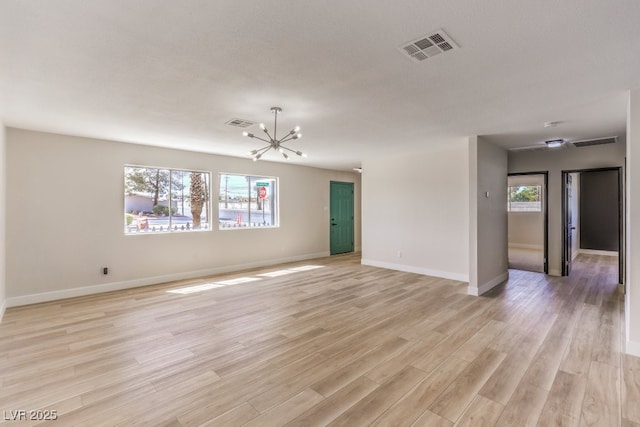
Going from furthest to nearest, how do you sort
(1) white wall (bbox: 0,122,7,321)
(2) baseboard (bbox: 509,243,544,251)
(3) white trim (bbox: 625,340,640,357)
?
(2) baseboard (bbox: 509,243,544,251)
(1) white wall (bbox: 0,122,7,321)
(3) white trim (bbox: 625,340,640,357)

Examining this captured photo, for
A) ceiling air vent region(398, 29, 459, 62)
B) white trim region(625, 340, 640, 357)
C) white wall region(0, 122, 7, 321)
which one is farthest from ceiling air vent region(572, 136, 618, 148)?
white wall region(0, 122, 7, 321)

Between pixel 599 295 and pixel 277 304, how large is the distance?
17.0 ft

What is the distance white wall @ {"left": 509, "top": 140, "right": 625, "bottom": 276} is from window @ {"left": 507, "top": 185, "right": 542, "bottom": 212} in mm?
3679

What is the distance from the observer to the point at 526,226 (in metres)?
9.87

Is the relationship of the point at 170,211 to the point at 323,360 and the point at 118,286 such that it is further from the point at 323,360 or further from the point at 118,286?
the point at 323,360

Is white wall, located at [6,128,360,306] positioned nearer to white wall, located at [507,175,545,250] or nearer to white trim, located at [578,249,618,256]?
white wall, located at [507,175,545,250]

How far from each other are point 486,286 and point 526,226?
20.6 ft

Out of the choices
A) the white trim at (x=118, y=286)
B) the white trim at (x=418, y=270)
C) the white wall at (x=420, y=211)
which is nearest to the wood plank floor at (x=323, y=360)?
the white trim at (x=118, y=286)

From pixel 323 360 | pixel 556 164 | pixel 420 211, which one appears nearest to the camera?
pixel 323 360

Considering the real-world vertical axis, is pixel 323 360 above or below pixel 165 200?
below

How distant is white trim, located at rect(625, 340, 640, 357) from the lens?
286cm

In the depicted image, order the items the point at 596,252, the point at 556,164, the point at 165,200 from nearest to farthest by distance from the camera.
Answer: the point at 165,200, the point at 556,164, the point at 596,252

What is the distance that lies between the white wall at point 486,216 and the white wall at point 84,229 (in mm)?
4875

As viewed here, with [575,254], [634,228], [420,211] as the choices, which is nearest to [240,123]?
[420,211]
